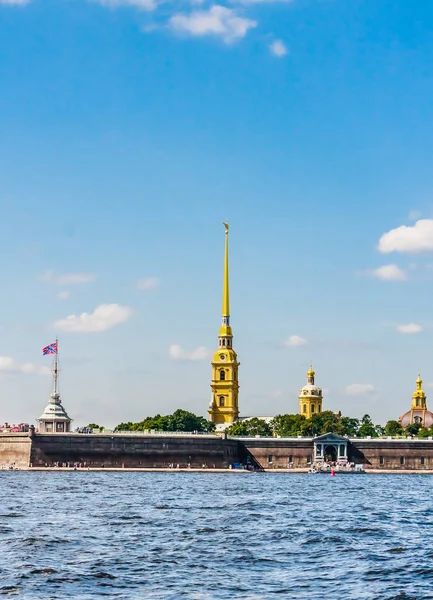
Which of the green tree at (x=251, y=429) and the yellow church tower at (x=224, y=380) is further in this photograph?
the yellow church tower at (x=224, y=380)

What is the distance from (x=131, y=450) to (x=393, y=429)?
6058 cm

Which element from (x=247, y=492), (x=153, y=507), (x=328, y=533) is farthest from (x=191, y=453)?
(x=328, y=533)

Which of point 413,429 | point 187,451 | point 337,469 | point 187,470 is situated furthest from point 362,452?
point 413,429

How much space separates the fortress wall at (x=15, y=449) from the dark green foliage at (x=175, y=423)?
32.2m

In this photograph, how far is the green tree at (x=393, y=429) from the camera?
172375mm

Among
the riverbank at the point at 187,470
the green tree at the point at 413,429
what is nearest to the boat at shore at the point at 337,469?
the riverbank at the point at 187,470

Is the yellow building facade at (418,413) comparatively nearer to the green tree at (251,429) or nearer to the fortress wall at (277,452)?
the green tree at (251,429)

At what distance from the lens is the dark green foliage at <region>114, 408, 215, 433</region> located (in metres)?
157

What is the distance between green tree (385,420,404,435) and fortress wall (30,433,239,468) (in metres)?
48.5

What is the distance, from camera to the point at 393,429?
172875 millimetres

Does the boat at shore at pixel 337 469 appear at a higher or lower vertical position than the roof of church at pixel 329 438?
lower

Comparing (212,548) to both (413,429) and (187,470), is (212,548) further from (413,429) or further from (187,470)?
(413,429)

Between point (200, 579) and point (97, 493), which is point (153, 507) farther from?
point (200, 579)

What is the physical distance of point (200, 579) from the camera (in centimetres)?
3175
